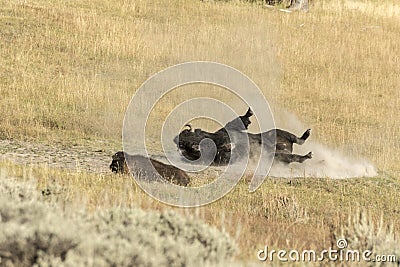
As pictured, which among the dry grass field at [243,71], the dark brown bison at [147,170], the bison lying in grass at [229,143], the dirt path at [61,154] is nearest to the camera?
the dry grass field at [243,71]

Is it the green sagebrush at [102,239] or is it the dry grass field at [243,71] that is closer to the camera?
the green sagebrush at [102,239]

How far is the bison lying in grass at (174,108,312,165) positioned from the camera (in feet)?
44.4

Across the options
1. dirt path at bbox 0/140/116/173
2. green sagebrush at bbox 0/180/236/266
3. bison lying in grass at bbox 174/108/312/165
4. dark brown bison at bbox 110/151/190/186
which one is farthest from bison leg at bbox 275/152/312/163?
green sagebrush at bbox 0/180/236/266

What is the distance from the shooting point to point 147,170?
38.1 feet

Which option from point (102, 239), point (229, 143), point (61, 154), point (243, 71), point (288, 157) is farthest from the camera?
point (243, 71)

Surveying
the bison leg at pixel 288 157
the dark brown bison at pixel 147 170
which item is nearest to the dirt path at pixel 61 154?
the dark brown bison at pixel 147 170

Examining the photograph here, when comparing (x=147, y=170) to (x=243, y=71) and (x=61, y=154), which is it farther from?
(x=243, y=71)

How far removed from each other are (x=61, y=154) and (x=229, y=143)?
2.97 m

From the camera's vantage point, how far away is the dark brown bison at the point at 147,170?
11469mm

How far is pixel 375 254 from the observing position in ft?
22.2

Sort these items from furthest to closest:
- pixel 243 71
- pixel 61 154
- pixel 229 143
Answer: pixel 243 71, pixel 61 154, pixel 229 143

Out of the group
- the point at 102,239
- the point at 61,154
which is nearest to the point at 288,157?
the point at 61,154

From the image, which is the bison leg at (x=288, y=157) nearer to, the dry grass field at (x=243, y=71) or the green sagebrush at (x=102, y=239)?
the dry grass field at (x=243, y=71)

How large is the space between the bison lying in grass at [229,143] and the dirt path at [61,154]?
135cm
